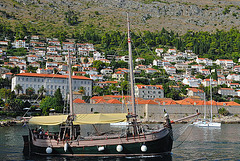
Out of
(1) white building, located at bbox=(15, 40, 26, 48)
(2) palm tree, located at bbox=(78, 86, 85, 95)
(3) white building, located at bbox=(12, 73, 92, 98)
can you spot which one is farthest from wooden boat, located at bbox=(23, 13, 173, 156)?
(1) white building, located at bbox=(15, 40, 26, 48)

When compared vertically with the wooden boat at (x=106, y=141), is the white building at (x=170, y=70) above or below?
above

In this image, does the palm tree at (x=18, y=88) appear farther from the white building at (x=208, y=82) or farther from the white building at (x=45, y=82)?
the white building at (x=208, y=82)

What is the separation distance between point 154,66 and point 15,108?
2863 inches

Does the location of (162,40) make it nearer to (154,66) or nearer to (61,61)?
(154,66)

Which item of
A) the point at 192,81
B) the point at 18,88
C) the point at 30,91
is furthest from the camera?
the point at 192,81

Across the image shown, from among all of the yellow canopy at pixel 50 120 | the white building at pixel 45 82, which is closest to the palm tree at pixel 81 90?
the white building at pixel 45 82

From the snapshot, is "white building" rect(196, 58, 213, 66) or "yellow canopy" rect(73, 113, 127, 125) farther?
"white building" rect(196, 58, 213, 66)

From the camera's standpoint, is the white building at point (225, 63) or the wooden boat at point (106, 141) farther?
the white building at point (225, 63)

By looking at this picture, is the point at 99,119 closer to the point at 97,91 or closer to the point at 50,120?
the point at 50,120

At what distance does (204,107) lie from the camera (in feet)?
224

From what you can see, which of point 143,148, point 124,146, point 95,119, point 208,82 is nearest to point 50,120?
point 95,119

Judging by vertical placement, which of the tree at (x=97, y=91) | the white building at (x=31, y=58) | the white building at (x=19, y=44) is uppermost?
the white building at (x=19, y=44)

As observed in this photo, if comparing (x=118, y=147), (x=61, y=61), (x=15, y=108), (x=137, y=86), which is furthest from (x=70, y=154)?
(x=61, y=61)

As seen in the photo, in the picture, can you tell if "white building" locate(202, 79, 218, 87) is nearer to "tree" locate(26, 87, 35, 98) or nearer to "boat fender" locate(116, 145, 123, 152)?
"tree" locate(26, 87, 35, 98)
